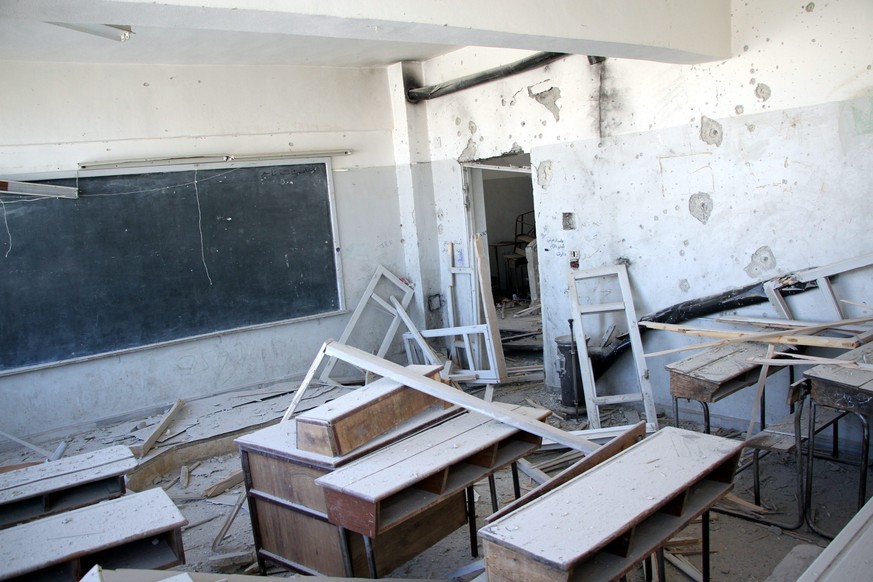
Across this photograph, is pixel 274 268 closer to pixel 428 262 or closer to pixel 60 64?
pixel 428 262

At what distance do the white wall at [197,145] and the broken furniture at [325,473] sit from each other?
2751mm

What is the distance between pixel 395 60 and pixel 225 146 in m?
1.77

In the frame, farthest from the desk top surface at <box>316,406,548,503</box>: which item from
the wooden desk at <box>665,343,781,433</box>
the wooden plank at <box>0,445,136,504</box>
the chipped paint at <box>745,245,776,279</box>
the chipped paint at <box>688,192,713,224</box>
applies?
the chipped paint at <box>688,192,713,224</box>

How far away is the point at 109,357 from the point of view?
554cm

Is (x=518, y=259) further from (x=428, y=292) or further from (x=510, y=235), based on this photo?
(x=428, y=292)

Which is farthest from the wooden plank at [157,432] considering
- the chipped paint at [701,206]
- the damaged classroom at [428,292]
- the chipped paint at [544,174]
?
the chipped paint at [701,206]

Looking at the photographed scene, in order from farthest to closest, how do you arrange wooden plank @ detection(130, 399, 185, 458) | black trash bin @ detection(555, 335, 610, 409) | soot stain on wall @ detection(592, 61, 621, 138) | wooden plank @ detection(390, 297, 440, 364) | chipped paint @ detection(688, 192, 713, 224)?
wooden plank @ detection(390, 297, 440, 364)
black trash bin @ detection(555, 335, 610, 409)
soot stain on wall @ detection(592, 61, 621, 138)
wooden plank @ detection(130, 399, 185, 458)
chipped paint @ detection(688, 192, 713, 224)

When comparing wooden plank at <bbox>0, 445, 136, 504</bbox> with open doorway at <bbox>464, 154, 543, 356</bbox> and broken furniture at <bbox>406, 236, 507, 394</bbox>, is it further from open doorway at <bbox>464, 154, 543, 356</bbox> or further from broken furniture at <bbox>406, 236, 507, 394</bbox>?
open doorway at <bbox>464, 154, 543, 356</bbox>

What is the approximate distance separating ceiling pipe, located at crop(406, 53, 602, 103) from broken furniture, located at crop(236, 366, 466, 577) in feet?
9.70

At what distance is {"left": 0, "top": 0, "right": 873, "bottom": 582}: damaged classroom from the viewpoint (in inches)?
104

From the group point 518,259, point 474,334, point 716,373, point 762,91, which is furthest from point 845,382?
point 518,259

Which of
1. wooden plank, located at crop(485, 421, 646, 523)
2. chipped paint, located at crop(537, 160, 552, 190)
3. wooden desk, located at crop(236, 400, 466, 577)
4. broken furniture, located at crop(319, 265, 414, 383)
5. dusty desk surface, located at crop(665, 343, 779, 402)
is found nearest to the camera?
wooden plank, located at crop(485, 421, 646, 523)

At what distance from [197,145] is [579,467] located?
4.51 metres

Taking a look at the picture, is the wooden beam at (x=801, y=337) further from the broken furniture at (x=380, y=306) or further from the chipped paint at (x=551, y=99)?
the broken furniture at (x=380, y=306)
